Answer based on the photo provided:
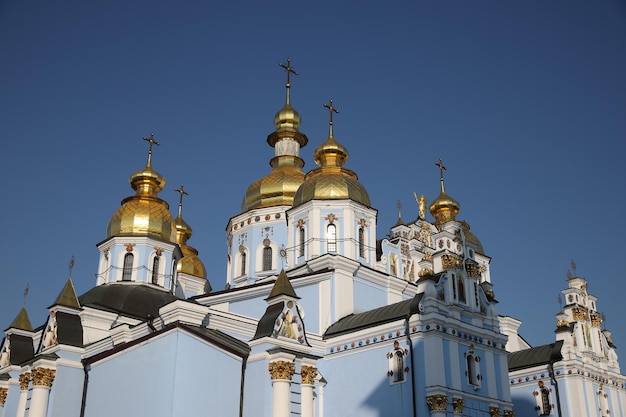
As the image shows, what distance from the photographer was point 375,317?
20188 mm

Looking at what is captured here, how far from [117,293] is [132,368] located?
8.72 m

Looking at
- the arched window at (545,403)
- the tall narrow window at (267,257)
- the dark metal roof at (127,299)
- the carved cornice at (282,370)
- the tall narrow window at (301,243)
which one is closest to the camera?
the carved cornice at (282,370)

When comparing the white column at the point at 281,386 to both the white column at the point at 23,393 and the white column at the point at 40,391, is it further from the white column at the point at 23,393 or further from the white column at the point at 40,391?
the white column at the point at 23,393

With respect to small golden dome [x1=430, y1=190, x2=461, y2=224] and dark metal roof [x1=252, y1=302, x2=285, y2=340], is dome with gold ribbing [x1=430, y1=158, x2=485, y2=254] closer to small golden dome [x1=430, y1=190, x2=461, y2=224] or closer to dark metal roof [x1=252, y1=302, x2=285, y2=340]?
small golden dome [x1=430, y1=190, x2=461, y2=224]

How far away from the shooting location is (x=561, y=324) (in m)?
23.7

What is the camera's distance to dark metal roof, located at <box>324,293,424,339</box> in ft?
63.0

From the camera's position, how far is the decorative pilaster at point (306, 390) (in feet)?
46.4

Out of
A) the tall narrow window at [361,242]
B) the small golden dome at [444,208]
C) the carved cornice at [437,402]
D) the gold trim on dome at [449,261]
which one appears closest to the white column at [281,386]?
the carved cornice at [437,402]

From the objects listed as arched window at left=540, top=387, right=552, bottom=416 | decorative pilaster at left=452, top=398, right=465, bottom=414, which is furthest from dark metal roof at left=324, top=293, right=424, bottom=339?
arched window at left=540, top=387, right=552, bottom=416

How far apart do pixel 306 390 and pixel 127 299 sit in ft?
35.9

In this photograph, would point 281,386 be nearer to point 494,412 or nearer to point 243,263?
point 494,412

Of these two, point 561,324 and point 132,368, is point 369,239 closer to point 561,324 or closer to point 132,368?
point 561,324

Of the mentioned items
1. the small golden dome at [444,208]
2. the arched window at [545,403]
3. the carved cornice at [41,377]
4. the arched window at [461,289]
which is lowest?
the carved cornice at [41,377]

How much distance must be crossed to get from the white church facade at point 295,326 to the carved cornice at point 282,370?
0.03 m
